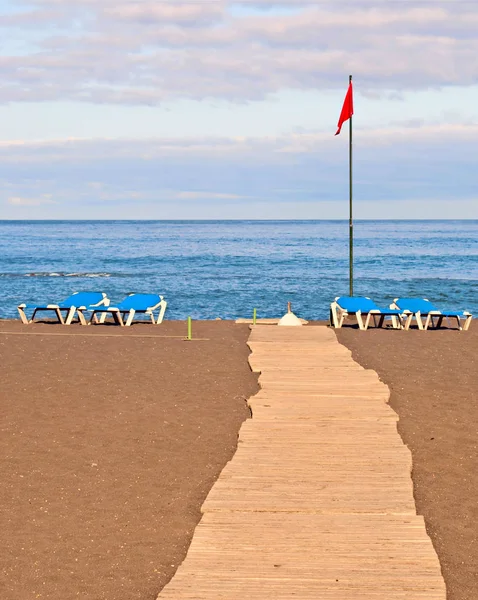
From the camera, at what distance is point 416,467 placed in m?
8.52

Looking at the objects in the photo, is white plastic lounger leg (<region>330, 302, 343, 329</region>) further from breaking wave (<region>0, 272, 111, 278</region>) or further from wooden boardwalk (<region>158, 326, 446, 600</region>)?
breaking wave (<region>0, 272, 111, 278</region>)

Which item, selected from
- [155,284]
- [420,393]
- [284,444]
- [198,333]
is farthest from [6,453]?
[155,284]

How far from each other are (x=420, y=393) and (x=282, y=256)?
212ft

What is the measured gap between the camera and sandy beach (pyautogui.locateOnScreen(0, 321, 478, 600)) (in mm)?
6203

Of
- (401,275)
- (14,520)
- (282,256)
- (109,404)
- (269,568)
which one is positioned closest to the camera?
(269,568)

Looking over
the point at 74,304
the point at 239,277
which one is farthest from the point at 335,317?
the point at 239,277

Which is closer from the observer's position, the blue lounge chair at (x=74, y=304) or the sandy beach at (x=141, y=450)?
the sandy beach at (x=141, y=450)

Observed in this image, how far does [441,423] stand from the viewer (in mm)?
10273

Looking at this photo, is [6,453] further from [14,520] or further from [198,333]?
[198,333]

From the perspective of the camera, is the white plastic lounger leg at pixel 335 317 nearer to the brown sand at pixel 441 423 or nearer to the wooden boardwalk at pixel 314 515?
the brown sand at pixel 441 423

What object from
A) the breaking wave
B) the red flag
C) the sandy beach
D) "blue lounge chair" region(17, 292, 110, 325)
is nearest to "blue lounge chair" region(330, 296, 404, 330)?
the sandy beach

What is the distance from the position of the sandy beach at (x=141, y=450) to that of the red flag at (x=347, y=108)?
7.13 metres

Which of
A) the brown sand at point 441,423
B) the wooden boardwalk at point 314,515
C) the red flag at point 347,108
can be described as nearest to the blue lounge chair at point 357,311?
the brown sand at point 441,423

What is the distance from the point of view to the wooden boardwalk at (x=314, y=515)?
5.38m
